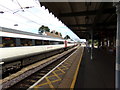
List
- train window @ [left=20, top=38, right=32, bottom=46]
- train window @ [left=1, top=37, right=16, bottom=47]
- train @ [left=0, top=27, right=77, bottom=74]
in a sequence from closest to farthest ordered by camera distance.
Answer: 1. train @ [left=0, top=27, right=77, bottom=74]
2. train window @ [left=1, top=37, right=16, bottom=47]
3. train window @ [left=20, top=38, right=32, bottom=46]

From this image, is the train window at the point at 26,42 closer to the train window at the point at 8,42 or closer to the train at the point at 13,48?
the train at the point at 13,48

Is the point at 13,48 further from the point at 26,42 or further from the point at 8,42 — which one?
the point at 26,42

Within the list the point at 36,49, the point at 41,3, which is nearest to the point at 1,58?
the point at 41,3

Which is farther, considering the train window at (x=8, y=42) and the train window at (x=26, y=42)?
the train window at (x=26, y=42)

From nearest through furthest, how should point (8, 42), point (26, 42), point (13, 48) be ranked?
point (8, 42), point (13, 48), point (26, 42)

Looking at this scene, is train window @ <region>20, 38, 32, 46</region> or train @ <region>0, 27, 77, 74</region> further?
train window @ <region>20, 38, 32, 46</region>

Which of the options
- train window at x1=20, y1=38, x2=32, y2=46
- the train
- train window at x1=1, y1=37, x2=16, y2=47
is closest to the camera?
the train

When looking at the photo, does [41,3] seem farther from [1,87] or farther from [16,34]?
[1,87]

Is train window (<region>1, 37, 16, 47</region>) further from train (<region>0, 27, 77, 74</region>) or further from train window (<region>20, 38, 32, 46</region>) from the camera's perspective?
train window (<region>20, 38, 32, 46</region>)

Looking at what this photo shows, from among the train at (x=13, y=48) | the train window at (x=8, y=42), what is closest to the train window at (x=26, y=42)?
the train at (x=13, y=48)

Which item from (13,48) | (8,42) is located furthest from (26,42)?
(8,42)

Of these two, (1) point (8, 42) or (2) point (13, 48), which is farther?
(2) point (13, 48)

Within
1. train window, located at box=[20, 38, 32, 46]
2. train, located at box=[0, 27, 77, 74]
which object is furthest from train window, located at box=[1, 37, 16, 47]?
train window, located at box=[20, 38, 32, 46]

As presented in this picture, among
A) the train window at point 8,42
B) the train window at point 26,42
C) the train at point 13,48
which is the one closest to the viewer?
the train at point 13,48
